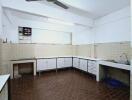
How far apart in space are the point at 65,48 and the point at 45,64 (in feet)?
6.28

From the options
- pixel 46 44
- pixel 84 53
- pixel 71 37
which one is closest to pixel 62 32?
pixel 71 37

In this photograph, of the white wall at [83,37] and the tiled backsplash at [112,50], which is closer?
the tiled backsplash at [112,50]

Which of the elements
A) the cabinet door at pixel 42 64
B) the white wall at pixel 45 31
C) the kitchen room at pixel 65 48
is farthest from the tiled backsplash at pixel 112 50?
the cabinet door at pixel 42 64

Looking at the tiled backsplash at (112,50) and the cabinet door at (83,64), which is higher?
the tiled backsplash at (112,50)

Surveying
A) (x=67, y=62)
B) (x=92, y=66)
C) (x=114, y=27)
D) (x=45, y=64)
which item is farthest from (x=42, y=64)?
(x=114, y=27)

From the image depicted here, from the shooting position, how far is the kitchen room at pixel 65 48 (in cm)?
297

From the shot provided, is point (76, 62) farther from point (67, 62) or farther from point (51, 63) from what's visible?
point (51, 63)

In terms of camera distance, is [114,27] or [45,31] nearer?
[114,27]

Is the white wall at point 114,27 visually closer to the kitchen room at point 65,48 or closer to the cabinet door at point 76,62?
the kitchen room at point 65,48

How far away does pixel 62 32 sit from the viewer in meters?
6.36

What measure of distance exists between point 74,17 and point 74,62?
8.94 feet

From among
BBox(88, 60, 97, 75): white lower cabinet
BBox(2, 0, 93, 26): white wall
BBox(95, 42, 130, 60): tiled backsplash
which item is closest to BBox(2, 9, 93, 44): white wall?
BBox(95, 42, 130, 60): tiled backsplash

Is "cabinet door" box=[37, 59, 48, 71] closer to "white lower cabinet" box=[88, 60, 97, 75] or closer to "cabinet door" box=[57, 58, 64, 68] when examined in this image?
"cabinet door" box=[57, 58, 64, 68]

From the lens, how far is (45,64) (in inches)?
199
